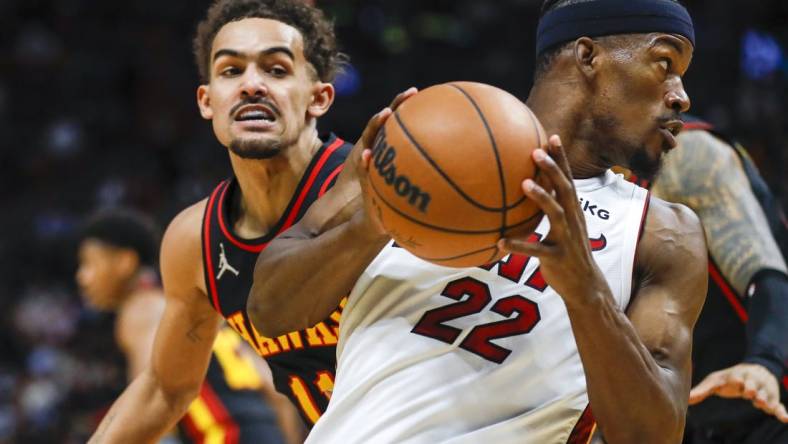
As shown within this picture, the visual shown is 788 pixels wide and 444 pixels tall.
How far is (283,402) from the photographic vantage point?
7.27 meters

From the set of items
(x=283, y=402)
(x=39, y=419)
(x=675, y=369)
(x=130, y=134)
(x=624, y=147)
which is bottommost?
(x=675, y=369)

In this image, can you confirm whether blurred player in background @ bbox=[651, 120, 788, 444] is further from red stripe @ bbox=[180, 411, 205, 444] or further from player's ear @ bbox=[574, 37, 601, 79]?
red stripe @ bbox=[180, 411, 205, 444]

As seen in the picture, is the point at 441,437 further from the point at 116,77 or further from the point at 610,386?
the point at 116,77

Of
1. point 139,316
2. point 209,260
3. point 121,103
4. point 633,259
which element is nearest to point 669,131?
point 633,259

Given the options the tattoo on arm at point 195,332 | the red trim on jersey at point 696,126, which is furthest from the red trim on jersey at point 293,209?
the red trim on jersey at point 696,126

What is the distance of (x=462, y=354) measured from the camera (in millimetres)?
2812

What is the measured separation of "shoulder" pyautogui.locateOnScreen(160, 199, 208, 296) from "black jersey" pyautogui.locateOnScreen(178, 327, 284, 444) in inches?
83.6

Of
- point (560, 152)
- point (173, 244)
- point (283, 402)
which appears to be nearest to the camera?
point (560, 152)

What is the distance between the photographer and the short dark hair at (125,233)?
6777mm

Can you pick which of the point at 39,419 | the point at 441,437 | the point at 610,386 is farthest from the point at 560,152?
the point at 39,419

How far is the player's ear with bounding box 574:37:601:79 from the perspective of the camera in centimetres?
303

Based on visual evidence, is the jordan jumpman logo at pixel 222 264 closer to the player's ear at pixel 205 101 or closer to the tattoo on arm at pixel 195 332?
the tattoo on arm at pixel 195 332

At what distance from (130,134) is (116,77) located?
0.73m

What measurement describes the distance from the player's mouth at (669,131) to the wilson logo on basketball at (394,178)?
2.71 feet
